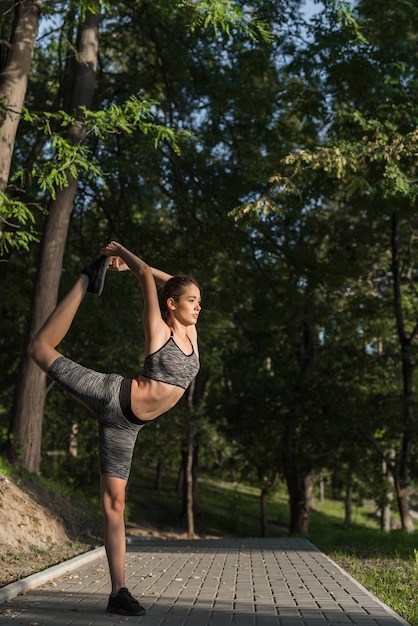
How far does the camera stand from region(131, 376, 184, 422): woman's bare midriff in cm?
593

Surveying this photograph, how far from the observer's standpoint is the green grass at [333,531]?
8.52 meters

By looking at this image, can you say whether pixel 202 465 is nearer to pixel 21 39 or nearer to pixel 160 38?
pixel 160 38

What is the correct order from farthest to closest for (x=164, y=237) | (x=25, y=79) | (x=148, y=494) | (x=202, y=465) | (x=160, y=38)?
(x=202, y=465) < (x=148, y=494) < (x=164, y=237) < (x=160, y=38) < (x=25, y=79)

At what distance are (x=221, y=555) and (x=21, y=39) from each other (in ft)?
26.6

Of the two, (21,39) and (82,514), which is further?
(82,514)

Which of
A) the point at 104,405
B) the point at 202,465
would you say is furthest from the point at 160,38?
the point at 202,465

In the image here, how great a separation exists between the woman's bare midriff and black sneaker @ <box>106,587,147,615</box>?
127 centimetres

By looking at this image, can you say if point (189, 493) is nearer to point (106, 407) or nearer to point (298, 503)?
point (298, 503)

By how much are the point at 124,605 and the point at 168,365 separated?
1750mm

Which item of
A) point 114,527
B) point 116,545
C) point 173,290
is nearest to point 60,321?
point 173,290

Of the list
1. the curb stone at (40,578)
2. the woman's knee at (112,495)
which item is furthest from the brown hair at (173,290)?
the curb stone at (40,578)

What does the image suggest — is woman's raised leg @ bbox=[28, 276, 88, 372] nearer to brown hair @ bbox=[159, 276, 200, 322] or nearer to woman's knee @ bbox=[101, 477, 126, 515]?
brown hair @ bbox=[159, 276, 200, 322]

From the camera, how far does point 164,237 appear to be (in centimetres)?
1983

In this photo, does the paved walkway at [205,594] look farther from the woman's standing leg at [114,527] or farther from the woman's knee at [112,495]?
the woman's knee at [112,495]
